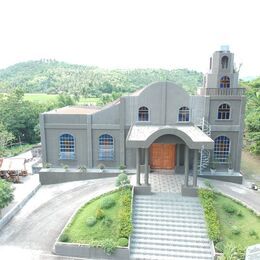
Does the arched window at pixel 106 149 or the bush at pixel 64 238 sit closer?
the bush at pixel 64 238

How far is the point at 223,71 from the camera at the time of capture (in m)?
21.0

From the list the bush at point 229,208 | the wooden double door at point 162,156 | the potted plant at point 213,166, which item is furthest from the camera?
the potted plant at point 213,166

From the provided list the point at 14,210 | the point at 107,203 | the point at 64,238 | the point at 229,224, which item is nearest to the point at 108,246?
the point at 64,238

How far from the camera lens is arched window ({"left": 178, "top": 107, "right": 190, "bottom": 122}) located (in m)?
20.7

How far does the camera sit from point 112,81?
8694 cm

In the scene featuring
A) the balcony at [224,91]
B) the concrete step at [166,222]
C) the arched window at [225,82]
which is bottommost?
the concrete step at [166,222]

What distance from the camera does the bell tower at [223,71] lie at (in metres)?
21.0

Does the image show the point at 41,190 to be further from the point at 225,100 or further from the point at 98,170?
the point at 225,100

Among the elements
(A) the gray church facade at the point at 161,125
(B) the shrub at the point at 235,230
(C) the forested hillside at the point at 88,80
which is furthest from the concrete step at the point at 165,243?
(C) the forested hillside at the point at 88,80

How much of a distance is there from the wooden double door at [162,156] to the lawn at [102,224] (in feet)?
18.1

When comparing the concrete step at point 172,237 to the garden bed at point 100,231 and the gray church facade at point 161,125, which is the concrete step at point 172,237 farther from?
the gray church facade at point 161,125

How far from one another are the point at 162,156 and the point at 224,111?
614 centimetres

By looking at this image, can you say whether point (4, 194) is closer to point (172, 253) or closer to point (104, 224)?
point (104, 224)

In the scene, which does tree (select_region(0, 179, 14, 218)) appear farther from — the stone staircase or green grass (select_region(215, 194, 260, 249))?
green grass (select_region(215, 194, 260, 249))
